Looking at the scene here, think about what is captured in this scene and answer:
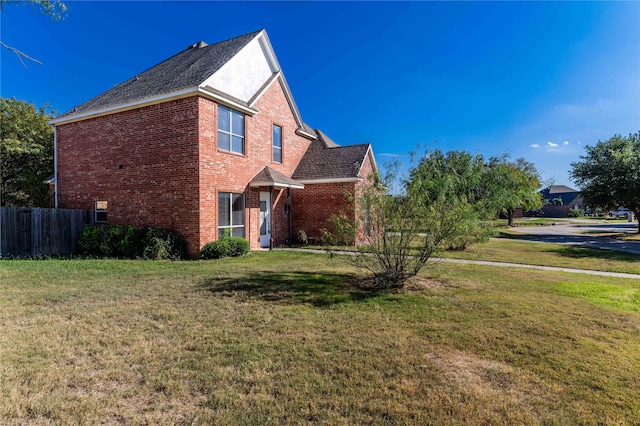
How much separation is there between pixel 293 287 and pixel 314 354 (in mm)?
3311

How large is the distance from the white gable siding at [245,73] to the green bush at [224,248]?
19.0 ft

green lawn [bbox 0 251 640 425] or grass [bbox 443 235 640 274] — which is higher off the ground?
green lawn [bbox 0 251 640 425]

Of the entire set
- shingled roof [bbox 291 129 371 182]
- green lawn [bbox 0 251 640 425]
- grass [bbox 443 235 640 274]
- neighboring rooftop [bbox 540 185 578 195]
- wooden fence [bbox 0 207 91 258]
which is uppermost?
neighboring rooftop [bbox 540 185 578 195]

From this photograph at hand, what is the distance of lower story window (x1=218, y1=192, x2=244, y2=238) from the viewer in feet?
39.8

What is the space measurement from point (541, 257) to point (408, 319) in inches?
421

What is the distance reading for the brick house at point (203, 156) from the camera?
11.3 m

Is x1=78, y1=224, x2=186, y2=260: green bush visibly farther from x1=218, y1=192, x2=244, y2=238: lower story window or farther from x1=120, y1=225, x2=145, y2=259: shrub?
x1=218, y1=192, x2=244, y2=238: lower story window

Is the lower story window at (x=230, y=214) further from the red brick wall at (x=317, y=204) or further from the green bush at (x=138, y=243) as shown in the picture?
the red brick wall at (x=317, y=204)

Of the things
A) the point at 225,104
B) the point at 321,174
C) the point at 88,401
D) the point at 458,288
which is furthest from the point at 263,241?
the point at 88,401

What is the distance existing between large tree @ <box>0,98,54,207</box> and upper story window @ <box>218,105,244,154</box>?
16993 mm

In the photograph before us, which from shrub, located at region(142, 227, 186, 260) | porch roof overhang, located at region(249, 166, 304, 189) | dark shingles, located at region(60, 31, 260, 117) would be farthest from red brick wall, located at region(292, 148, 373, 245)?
dark shingles, located at region(60, 31, 260, 117)

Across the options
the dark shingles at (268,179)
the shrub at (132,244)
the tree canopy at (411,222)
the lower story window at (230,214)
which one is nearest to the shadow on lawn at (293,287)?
the tree canopy at (411,222)

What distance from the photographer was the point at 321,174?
16.1m

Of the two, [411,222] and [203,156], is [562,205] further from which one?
[203,156]
